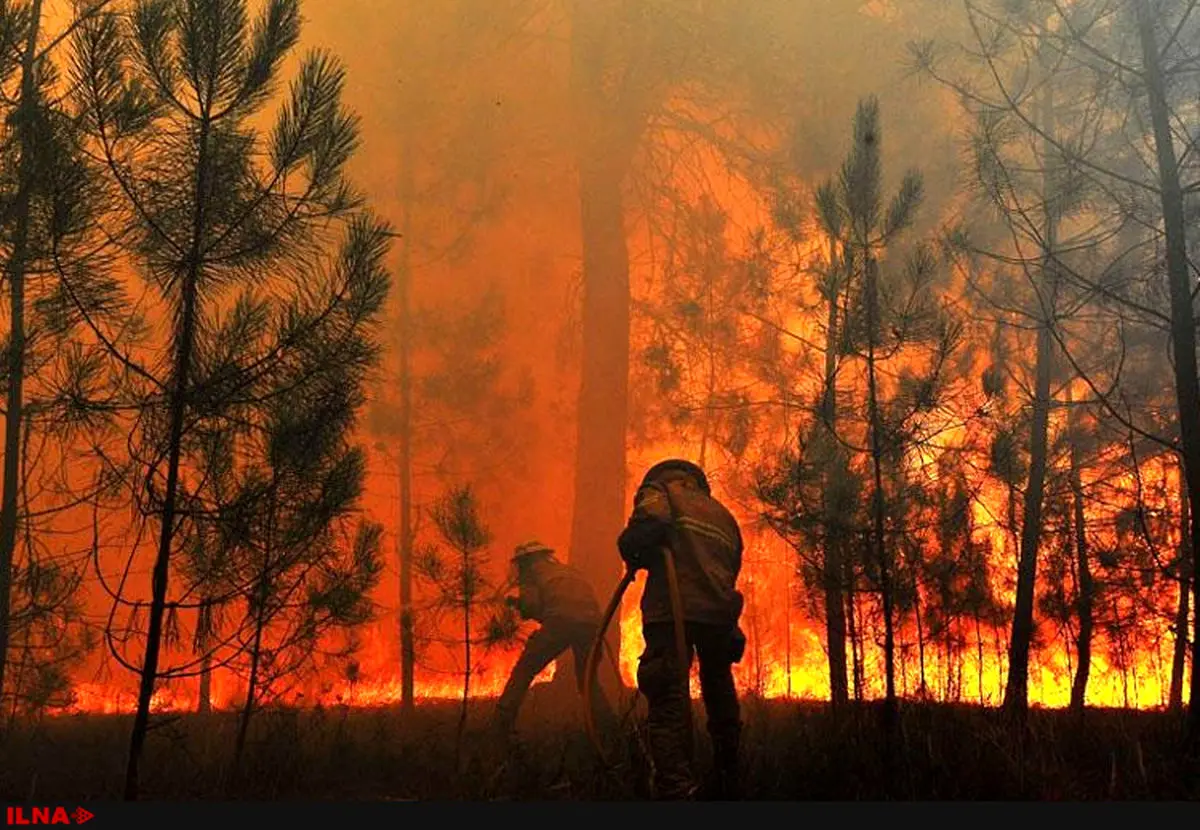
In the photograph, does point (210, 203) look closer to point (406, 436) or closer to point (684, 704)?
point (684, 704)

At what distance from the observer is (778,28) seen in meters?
13.0

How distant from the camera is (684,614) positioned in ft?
17.6

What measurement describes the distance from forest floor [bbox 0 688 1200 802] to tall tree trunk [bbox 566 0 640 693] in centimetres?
364

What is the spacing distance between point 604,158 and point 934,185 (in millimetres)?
4108

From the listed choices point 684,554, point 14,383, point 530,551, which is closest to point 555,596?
point 530,551

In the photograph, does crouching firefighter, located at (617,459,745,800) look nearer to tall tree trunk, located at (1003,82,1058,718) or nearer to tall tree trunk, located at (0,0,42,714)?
tall tree trunk, located at (0,0,42,714)

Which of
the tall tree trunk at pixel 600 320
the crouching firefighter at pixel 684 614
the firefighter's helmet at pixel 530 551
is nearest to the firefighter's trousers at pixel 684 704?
the crouching firefighter at pixel 684 614

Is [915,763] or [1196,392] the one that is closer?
[915,763]

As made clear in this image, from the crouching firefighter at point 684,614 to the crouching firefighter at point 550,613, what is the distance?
2.21 m

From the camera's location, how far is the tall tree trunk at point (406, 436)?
11.6m

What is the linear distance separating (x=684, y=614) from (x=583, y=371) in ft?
25.7

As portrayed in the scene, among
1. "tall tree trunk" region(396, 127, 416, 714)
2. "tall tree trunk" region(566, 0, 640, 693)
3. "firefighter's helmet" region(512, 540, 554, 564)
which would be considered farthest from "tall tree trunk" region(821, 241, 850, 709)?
"tall tree trunk" region(396, 127, 416, 714)

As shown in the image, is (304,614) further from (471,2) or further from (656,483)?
(471,2)

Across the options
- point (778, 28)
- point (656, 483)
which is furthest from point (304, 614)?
point (778, 28)
